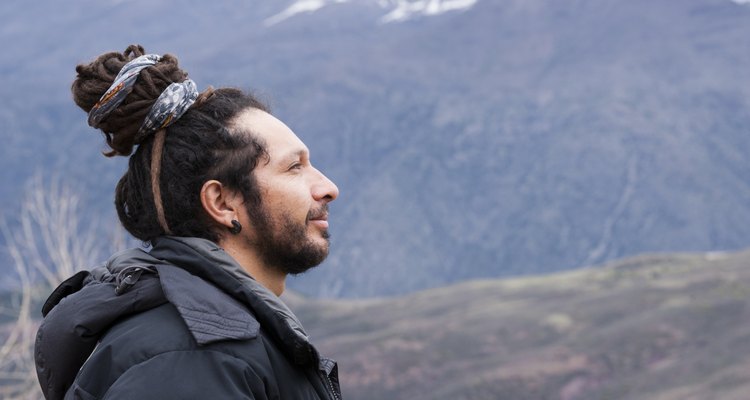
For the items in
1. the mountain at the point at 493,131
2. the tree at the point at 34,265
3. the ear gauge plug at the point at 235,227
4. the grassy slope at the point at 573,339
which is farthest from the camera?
the mountain at the point at 493,131

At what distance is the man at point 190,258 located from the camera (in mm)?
2369

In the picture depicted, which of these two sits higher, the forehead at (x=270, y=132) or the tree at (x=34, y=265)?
the forehead at (x=270, y=132)

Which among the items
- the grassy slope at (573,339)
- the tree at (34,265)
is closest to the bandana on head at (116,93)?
the tree at (34,265)

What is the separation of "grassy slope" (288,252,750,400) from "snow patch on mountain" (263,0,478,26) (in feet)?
272

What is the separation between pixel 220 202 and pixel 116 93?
0.37 metres

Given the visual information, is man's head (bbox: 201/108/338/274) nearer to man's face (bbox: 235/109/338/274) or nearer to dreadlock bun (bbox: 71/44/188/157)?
man's face (bbox: 235/109/338/274)

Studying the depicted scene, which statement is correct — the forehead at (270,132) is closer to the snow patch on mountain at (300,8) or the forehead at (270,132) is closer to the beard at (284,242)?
the beard at (284,242)

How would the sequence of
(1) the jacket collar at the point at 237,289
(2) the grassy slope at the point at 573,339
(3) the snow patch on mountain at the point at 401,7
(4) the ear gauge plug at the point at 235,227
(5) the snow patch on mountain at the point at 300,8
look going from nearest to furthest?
(1) the jacket collar at the point at 237,289 < (4) the ear gauge plug at the point at 235,227 < (2) the grassy slope at the point at 573,339 < (3) the snow patch on mountain at the point at 401,7 < (5) the snow patch on mountain at the point at 300,8

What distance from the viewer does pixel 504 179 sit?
92.9 meters

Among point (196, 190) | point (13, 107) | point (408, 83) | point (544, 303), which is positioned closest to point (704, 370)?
point (544, 303)

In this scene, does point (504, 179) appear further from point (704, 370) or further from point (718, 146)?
point (704, 370)

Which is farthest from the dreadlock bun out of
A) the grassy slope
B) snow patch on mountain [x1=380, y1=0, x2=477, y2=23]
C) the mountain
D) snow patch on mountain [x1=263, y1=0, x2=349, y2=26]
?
snow patch on mountain [x1=263, y1=0, x2=349, y2=26]

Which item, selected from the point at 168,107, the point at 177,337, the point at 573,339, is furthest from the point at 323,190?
the point at 573,339

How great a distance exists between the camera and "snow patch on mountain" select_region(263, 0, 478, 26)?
118812 mm
